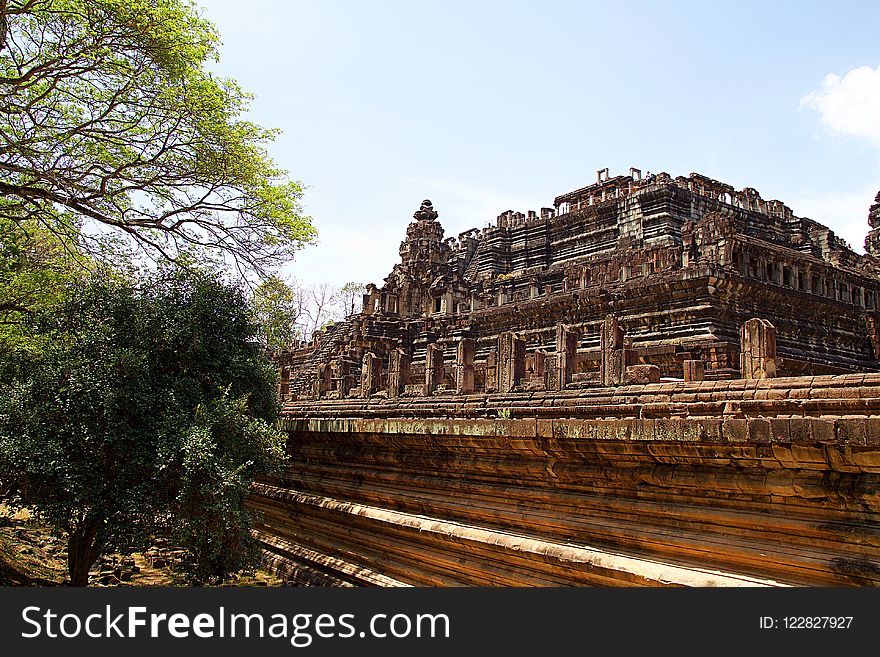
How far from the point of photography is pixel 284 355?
37.7 m

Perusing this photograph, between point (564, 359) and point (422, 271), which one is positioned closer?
point (564, 359)

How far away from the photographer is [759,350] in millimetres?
8523

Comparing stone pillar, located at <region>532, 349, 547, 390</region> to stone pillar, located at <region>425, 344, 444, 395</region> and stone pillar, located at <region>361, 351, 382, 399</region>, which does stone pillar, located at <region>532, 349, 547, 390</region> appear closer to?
stone pillar, located at <region>425, 344, 444, 395</region>

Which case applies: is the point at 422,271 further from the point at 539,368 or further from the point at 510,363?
the point at 510,363

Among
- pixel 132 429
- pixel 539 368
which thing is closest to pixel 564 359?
pixel 539 368

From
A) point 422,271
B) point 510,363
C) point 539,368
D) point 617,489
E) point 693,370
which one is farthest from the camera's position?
point 422,271

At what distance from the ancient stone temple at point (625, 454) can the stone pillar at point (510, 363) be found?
0.04 metres

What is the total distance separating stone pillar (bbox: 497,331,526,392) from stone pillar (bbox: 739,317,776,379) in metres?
3.56

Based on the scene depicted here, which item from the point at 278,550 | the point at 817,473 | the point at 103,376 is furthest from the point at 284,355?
the point at 817,473

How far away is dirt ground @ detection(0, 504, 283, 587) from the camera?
11.1 metres

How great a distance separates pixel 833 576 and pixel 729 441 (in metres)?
1.28

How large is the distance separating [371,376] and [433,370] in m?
2.32

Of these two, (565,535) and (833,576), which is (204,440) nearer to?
(565,535)

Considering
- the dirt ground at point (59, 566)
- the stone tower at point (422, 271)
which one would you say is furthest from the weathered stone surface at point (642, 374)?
the stone tower at point (422, 271)
